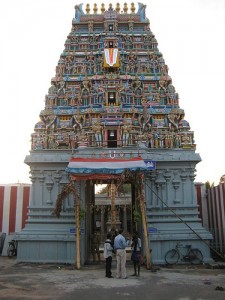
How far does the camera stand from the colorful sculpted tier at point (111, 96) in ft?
63.8

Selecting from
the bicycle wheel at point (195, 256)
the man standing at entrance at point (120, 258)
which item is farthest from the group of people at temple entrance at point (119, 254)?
the bicycle wheel at point (195, 256)

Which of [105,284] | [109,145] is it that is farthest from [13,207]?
[105,284]

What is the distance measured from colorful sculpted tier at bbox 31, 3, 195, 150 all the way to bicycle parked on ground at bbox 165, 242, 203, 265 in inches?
234

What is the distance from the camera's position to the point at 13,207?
20.5m

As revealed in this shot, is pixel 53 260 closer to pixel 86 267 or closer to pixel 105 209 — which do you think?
pixel 86 267

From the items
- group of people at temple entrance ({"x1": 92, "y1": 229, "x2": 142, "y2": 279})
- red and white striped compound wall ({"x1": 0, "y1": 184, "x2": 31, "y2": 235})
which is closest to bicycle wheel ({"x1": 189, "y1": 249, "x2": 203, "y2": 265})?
group of people at temple entrance ({"x1": 92, "y1": 229, "x2": 142, "y2": 279})

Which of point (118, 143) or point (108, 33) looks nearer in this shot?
point (118, 143)

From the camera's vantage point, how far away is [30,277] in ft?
38.7

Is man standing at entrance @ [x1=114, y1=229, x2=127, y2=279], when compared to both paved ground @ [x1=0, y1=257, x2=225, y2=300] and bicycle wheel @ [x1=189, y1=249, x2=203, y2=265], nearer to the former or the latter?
paved ground @ [x1=0, y1=257, x2=225, y2=300]

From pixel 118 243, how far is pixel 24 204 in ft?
34.9

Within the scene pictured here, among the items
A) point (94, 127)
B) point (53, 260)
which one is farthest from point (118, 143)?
point (53, 260)

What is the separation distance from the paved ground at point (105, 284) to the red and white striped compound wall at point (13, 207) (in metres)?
6.39

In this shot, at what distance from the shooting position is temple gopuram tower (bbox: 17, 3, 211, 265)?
15.3m

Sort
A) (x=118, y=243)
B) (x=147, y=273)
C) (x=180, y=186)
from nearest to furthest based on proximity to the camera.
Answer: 1. (x=118, y=243)
2. (x=147, y=273)
3. (x=180, y=186)
